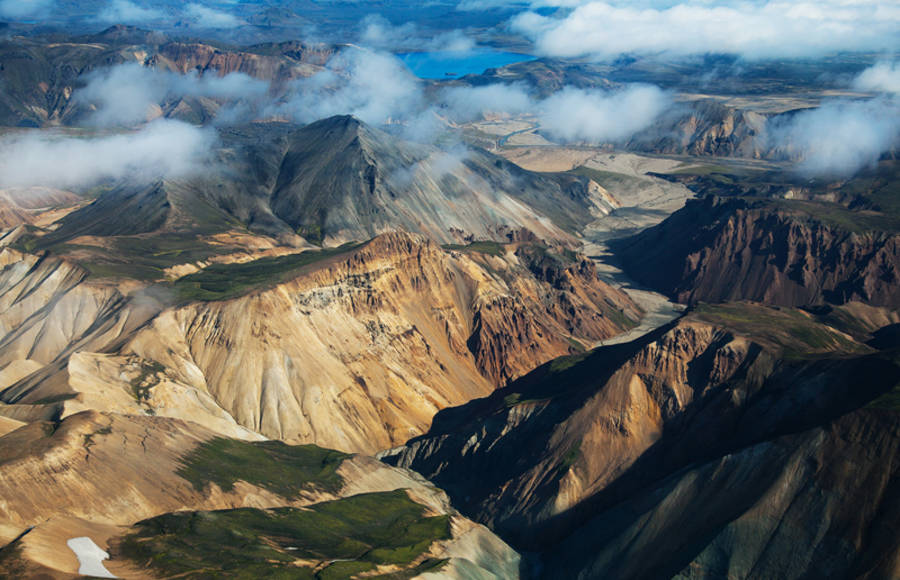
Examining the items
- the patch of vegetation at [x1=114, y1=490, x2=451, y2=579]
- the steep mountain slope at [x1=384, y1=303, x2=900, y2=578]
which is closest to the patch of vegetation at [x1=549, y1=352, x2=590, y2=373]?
the steep mountain slope at [x1=384, y1=303, x2=900, y2=578]

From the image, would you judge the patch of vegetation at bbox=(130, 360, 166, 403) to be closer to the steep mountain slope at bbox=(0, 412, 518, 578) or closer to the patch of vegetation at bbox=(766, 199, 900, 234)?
the steep mountain slope at bbox=(0, 412, 518, 578)

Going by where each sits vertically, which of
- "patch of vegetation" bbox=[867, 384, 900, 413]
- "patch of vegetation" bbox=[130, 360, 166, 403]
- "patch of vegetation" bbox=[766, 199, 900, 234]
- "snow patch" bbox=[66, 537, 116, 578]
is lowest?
"patch of vegetation" bbox=[766, 199, 900, 234]

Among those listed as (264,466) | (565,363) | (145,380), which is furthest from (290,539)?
(565,363)

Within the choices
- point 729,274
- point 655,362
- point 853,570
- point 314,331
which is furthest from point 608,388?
point 729,274

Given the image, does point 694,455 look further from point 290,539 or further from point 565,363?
point 290,539

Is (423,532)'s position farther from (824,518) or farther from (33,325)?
(33,325)

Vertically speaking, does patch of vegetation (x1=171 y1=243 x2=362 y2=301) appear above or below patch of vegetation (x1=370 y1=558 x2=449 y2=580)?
above
